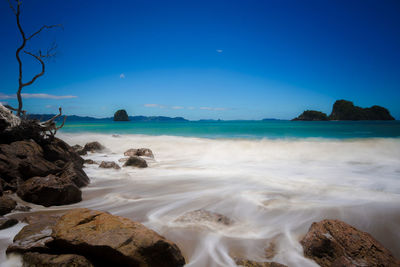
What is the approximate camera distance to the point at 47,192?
3871 millimetres

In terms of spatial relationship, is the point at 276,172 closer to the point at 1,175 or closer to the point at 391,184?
the point at 391,184

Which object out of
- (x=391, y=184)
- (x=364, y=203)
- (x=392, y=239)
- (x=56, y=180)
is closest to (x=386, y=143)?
(x=391, y=184)

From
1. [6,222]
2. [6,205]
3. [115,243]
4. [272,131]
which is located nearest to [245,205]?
[115,243]

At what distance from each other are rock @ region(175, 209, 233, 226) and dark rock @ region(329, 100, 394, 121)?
11291 cm

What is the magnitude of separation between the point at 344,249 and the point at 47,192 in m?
4.57

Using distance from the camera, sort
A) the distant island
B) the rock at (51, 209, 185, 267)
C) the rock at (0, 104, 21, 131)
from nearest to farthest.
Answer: the rock at (51, 209, 185, 267) → the rock at (0, 104, 21, 131) → the distant island

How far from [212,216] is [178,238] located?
76 cm

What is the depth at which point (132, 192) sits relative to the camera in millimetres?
4984

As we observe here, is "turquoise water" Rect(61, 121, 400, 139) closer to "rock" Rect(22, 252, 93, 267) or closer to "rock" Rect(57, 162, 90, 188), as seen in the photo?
"rock" Rect(57, 162, 90, 188)

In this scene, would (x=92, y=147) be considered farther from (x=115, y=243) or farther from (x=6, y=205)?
(x=115, y=243)

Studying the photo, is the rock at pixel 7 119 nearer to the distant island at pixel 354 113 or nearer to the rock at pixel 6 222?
the rock at pixel 6 222

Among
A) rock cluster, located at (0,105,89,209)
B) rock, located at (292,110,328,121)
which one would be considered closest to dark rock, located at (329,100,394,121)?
rock, located at (292,110,328,121)

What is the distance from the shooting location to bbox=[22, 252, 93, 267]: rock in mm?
2002

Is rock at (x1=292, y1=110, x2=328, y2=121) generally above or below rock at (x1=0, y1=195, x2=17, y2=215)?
above
